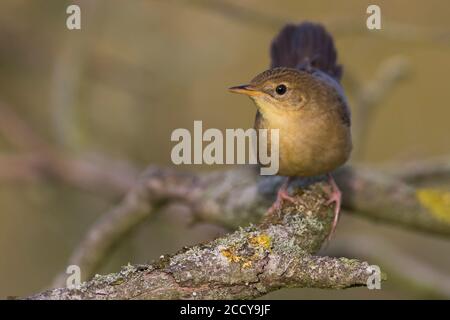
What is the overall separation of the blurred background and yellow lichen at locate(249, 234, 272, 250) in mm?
2424

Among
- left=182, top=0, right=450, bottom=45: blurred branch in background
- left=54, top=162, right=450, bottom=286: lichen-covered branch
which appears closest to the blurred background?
left=182, top=0, right=450, bottom=45: blurred branch in background

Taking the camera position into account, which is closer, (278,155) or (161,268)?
(161,268)

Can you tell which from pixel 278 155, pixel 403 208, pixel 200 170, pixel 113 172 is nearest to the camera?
pixel 278 155

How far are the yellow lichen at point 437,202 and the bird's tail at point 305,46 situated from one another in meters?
1.04

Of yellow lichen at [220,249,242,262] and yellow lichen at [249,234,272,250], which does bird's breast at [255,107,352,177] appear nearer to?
yellow lichen at [249,234,272,250]

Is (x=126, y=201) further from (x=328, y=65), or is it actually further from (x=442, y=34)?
(x=442, y=34)

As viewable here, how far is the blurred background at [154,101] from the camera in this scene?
5551mm

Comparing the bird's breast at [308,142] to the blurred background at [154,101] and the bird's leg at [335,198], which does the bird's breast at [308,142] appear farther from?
the blurred background at [154,101]

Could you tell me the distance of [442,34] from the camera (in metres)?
5.46

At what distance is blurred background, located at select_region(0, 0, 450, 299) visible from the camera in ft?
18.2

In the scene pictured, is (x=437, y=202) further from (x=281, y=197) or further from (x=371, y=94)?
(x=371, y=94)
